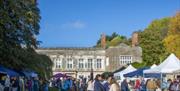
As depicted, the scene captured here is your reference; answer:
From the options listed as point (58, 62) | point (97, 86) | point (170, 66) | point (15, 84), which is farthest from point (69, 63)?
point (97, 86)

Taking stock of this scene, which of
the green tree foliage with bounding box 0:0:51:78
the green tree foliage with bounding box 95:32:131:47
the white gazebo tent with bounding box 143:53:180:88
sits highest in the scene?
the green tree foliage with bounding box 95:32:131:47

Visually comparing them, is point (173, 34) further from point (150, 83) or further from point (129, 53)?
point (150, 83)

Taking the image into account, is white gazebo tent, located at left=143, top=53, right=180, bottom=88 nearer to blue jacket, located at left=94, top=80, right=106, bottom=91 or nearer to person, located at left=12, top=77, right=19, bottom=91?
person, located at left=12, top=77, right=19, bottom=91

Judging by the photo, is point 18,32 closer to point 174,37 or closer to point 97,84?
point 97,84

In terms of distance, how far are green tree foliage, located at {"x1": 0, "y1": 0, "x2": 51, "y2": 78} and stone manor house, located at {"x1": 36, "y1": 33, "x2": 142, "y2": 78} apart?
58854 millimetres

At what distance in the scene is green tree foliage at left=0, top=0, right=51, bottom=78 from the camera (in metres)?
39.6

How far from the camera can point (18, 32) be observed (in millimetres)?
43656

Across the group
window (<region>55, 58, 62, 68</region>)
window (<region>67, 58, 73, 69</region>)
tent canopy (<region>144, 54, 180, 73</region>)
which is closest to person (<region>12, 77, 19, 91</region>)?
tent canopy (<region>144, 54, 180, 73</region>)

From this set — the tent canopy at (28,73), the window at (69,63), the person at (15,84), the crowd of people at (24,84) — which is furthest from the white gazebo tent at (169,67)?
the window at (69,63)

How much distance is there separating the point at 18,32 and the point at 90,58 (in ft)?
221

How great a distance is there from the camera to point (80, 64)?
110m

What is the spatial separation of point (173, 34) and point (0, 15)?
5200 centimetres

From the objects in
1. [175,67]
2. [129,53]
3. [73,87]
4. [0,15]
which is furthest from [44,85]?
[129,53]

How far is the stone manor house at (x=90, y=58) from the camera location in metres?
107
